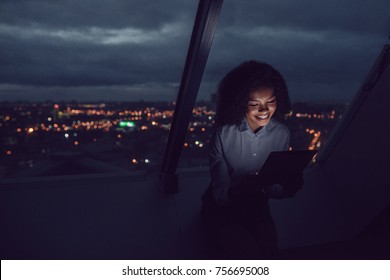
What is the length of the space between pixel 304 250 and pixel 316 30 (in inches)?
76.5

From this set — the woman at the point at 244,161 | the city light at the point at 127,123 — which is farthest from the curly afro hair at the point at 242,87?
the city light at the point at 127,123

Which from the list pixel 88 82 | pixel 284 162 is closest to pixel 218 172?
pixel 284 162

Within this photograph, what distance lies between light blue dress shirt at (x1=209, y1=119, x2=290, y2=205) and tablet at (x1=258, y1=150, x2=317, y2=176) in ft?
0.90

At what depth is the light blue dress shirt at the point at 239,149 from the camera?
1682 mm

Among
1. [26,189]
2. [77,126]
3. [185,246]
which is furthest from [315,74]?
[26,189]

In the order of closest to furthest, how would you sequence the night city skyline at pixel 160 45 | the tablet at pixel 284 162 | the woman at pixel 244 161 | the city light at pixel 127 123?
the tablet at pixel 284 162 < the woman at pixel 244 161 < the night city skyline at pixel 160 45 < the city light at pixel 127 123

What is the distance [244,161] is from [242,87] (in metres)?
0.49

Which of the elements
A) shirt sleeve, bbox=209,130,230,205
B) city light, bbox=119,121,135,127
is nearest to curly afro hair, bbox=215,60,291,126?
shirt sleeve, bbox=209,130,230,205

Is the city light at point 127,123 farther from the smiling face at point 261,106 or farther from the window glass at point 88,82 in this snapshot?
the smiling face at point 261,106

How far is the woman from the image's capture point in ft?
5.26

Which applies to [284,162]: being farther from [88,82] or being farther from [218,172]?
[88,82]

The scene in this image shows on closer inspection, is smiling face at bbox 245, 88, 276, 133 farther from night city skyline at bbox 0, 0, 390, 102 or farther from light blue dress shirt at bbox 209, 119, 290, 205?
night city skyline at bbox 0, 0, 390, 102

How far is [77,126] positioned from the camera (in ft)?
8.16

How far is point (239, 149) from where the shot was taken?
1797 millimetres
